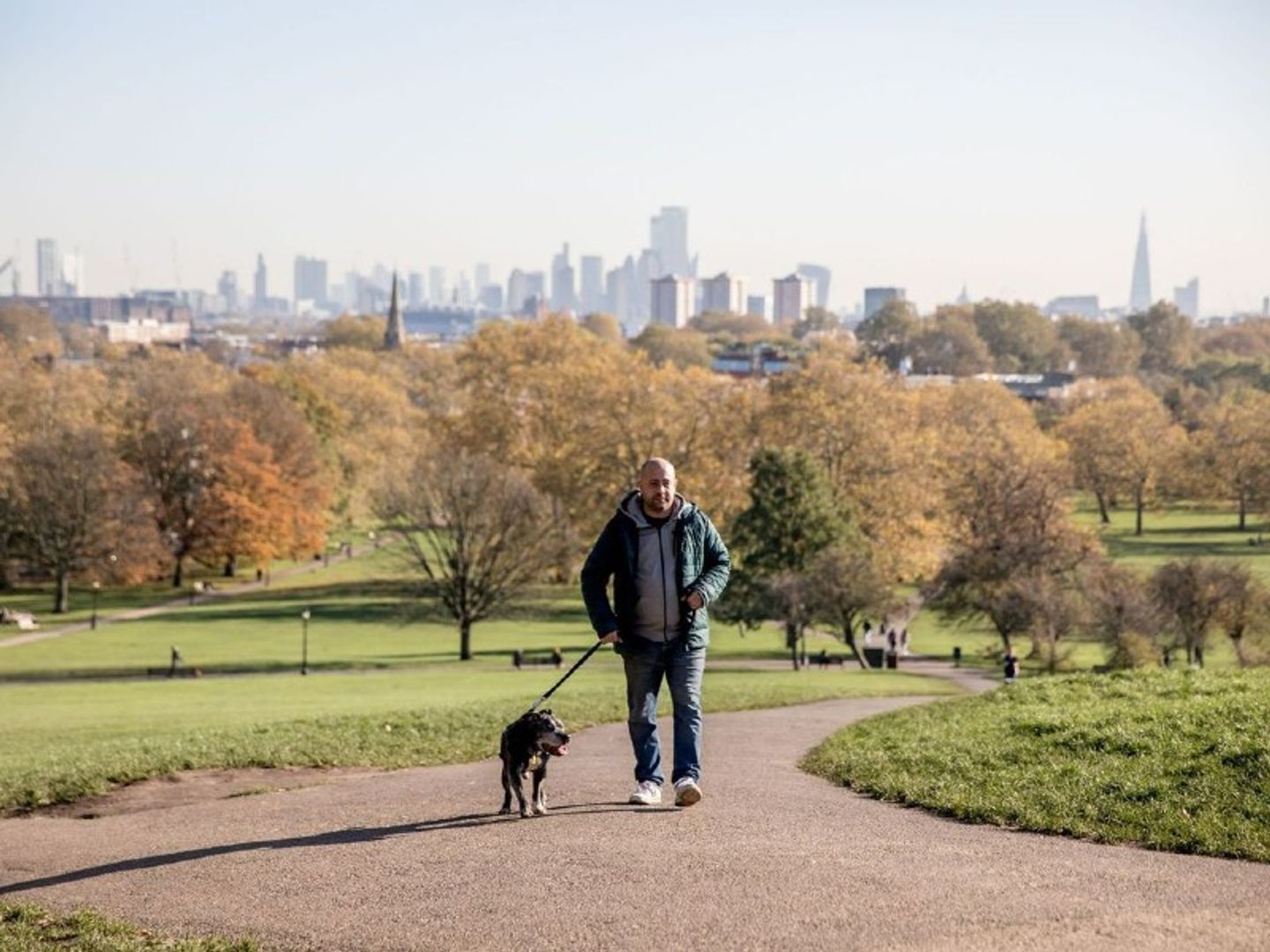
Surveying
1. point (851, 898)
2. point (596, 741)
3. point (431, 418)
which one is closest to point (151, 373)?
point (431, 418)

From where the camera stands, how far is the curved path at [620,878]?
8.82 m

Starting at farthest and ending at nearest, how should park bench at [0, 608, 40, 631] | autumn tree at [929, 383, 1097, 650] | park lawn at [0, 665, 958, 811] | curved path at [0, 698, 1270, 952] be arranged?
park bench at [0, 608, 40, 631] < autumn tree at [929, 383, 1097, 650] < park lawn at [0, 665, 958, 811] < curved path at [0, 698, 1270, 952]

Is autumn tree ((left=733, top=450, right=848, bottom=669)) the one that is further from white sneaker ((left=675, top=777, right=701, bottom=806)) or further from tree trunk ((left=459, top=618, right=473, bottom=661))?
white sneaker ((left=675, top=777, right=701, bottom=806))

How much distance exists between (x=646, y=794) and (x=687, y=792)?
39 centimetres

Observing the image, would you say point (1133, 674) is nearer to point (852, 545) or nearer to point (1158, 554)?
point (852, 545)

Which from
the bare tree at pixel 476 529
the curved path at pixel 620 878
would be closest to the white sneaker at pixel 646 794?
the curved path at pixel 620 878

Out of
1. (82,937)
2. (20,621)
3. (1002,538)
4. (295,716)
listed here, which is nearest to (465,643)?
(1002,538)

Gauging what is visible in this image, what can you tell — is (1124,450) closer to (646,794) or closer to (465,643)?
(465,643)

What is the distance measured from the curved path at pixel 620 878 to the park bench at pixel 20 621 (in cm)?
5116

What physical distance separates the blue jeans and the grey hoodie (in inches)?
9.3

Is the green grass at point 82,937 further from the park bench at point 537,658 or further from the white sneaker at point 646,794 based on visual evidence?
the park bench at point 537,658

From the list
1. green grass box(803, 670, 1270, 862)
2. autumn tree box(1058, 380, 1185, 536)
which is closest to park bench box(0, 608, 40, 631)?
green grass box(803, 670, 1270, 862)

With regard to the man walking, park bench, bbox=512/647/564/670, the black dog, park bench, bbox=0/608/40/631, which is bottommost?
park bench, bbox=512/647/564/670

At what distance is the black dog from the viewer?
11781mm
